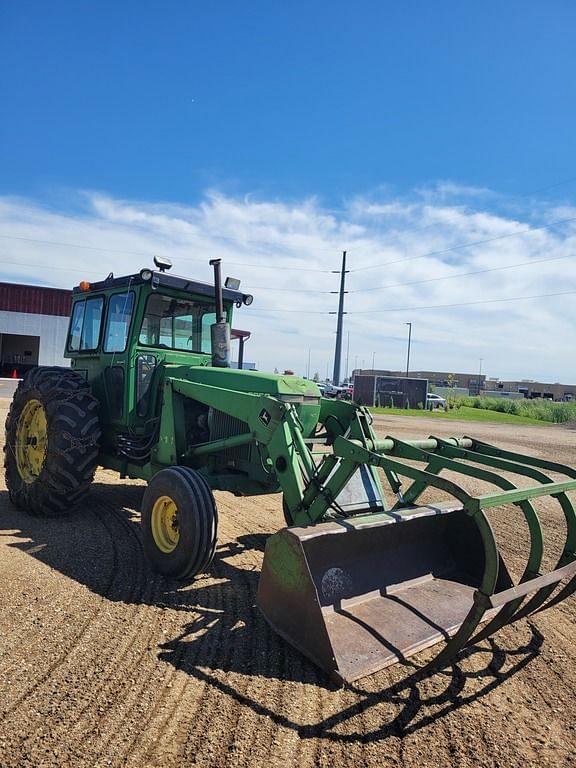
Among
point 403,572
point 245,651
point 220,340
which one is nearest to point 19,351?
point 220,340

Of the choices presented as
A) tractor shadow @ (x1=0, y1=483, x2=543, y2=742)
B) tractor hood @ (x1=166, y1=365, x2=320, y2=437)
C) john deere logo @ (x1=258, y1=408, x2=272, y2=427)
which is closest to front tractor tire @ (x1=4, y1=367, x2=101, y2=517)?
tractor shadow @ (x1=0, y1=483, x2=543, y2=742)

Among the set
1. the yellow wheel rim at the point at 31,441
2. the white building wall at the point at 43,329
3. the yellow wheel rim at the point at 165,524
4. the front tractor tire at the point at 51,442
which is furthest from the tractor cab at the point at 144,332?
the white building wall at the point at 43,329

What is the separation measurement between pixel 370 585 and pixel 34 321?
128 ft

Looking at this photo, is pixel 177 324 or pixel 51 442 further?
pixel 177 324

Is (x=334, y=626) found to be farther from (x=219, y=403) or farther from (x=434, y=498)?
(x=434, y=498)

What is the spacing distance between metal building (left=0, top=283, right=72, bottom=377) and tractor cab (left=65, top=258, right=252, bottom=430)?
33649 mm

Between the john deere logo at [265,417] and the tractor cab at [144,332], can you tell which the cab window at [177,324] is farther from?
the john deere logo at [265,417]

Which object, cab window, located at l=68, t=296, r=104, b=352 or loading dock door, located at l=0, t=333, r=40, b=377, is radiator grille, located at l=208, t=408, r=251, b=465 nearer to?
cab window, located at l=68, t=296, r=104, b=352

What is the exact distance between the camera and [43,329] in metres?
38.5

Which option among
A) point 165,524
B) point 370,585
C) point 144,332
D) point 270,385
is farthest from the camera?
point 144,332

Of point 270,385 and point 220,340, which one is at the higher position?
point 220,340

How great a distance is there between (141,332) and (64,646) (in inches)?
133

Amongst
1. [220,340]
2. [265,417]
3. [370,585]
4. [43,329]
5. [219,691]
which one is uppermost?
[43,329]

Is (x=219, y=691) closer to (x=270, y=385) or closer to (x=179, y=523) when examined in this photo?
(x=179, y=523)
